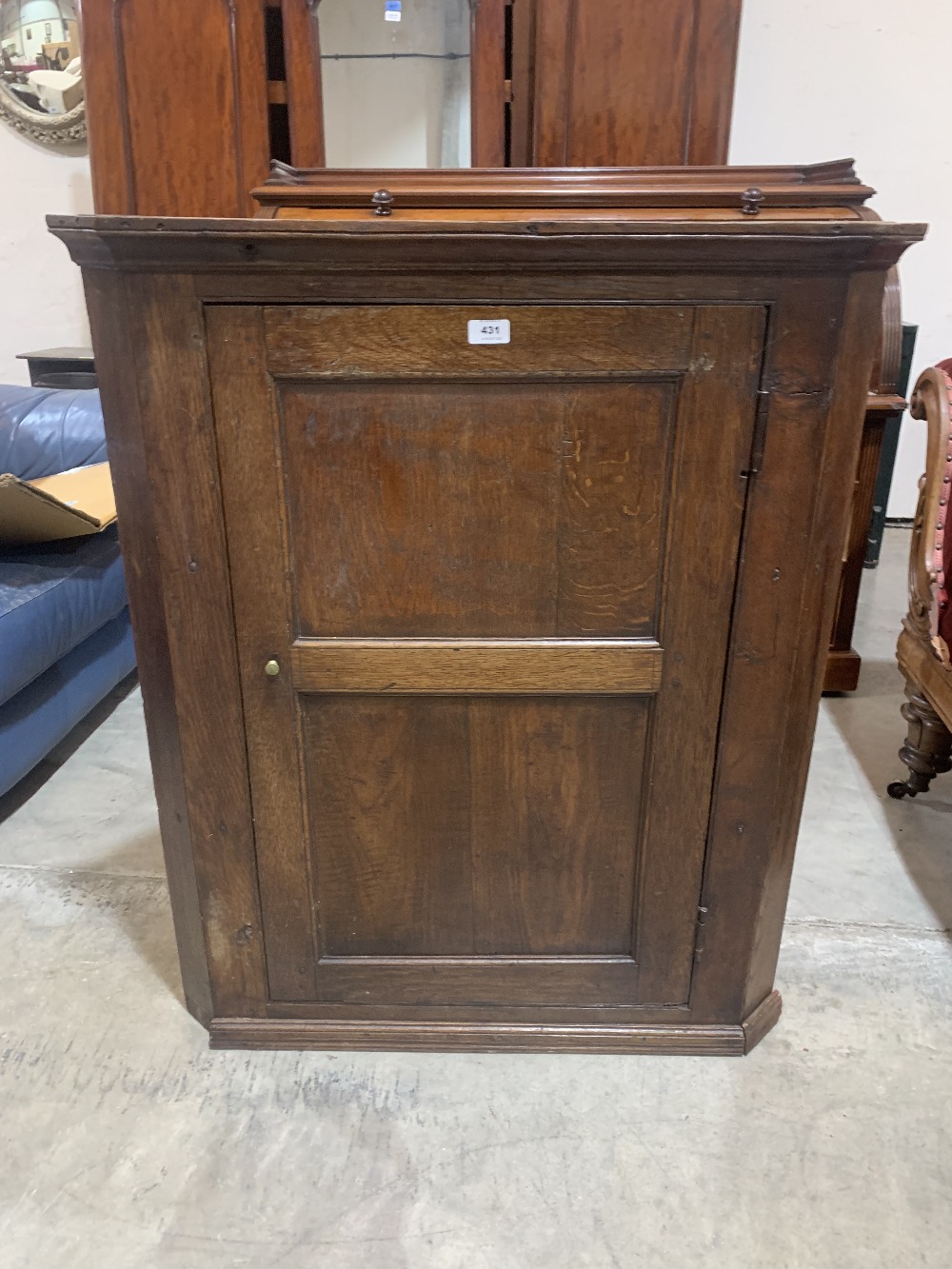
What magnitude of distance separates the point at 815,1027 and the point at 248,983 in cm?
95

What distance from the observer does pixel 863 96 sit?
12.1 feet

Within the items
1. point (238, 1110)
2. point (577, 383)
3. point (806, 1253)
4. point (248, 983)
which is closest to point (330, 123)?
point (577, 383)

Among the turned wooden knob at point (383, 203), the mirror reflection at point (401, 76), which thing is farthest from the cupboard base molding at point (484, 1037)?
the mirror reflection at point (401, 76)

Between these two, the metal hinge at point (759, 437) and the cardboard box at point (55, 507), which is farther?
the cardboard box at point (55, 507)

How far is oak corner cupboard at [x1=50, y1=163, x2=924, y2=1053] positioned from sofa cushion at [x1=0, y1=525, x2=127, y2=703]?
778 mm

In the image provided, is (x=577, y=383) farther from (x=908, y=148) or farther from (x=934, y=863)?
(x=908, y=148)

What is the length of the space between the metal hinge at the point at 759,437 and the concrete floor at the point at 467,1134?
3.13ft

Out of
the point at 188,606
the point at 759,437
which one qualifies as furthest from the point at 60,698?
the point at 759,437

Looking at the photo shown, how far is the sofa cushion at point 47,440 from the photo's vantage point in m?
2.62

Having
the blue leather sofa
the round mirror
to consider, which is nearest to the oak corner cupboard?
the blue leather sofa

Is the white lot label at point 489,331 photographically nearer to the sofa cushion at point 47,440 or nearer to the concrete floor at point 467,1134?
the concrete floor at point 467,1134

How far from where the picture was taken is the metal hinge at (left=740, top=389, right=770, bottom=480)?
1.13m

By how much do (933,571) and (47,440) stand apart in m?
2.33

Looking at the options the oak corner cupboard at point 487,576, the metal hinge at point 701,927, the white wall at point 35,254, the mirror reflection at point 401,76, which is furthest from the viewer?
the white wall at point 35,254
